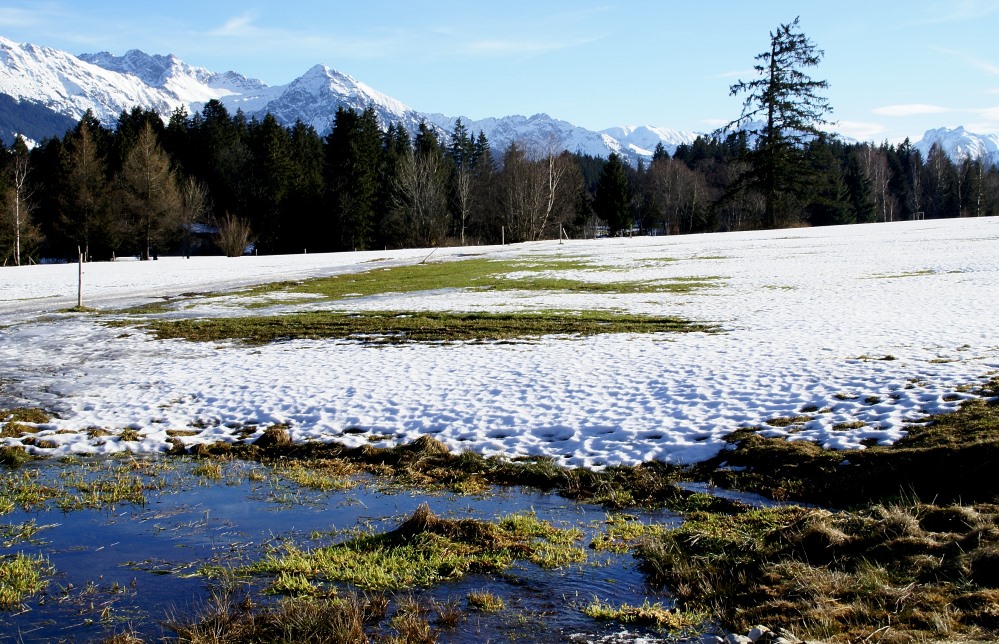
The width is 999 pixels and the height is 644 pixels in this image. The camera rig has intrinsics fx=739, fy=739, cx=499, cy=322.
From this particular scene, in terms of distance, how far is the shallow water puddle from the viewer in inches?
207

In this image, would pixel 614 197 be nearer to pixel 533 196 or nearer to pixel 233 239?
pixel 533 196

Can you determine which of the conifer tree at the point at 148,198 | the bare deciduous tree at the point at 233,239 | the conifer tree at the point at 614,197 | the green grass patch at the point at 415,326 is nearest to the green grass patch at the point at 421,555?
the green grass patch at the point at 415,326

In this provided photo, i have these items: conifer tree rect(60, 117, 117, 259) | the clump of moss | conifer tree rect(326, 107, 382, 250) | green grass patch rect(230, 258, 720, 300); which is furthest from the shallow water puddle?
conifer tree rect(326, 107, 382, 250)

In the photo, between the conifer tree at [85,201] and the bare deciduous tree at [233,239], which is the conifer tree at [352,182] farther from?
the conifer tree at [85,201]

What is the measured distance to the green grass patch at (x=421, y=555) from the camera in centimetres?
589

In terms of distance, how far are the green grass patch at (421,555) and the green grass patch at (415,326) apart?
36.7 ft

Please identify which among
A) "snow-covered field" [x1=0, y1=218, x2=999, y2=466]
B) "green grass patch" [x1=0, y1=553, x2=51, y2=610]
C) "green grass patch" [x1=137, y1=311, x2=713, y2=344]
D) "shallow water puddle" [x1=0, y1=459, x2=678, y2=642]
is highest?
"green grass patch" [x1=137, y1=311, x2=713, y2=344]

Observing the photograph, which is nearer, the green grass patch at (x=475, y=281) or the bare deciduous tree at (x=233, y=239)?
the green grass patch at (x=475, y=281)

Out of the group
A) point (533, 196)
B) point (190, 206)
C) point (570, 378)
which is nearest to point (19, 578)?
point (570, 378)

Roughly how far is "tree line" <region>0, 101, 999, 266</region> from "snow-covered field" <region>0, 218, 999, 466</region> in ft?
144

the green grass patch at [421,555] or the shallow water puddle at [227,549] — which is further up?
the green grass patch at [421,555]

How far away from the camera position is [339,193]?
269ft

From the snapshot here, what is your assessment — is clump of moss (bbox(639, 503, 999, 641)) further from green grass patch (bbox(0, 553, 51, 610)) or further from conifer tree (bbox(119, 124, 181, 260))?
conifer tree (bbox(119, 124, 181, 260))

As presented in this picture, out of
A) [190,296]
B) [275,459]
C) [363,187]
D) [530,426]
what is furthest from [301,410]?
[363,187]
